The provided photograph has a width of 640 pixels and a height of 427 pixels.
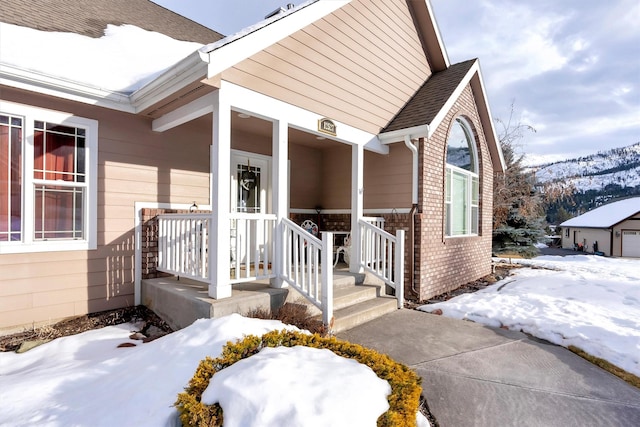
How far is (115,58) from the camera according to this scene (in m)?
4.84

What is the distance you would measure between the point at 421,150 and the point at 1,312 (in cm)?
659

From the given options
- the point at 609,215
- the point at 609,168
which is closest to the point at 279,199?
the point at 609,215

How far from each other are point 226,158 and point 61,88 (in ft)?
7.21

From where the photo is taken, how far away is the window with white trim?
12.8ft

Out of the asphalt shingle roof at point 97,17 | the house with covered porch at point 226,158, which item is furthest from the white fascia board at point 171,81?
the asphalt shingle roof at point 97,17

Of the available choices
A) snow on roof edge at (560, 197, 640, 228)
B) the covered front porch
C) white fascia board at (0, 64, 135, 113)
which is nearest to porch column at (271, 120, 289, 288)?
the covered front porch

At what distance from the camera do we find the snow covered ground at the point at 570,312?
3708mm

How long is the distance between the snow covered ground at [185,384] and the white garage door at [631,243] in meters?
36.1

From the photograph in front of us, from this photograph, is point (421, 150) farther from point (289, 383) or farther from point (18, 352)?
point (18, 352)

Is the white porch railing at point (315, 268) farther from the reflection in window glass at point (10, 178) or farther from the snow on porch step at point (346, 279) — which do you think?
the reflection in window glass at point (10, 178)

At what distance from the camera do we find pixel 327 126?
5.26 metres

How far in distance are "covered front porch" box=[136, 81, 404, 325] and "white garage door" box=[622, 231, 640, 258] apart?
33.1 meters

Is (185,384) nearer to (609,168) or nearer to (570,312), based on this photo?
(570,312)

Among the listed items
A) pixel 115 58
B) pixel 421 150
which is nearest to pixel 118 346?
pixel 115 58
